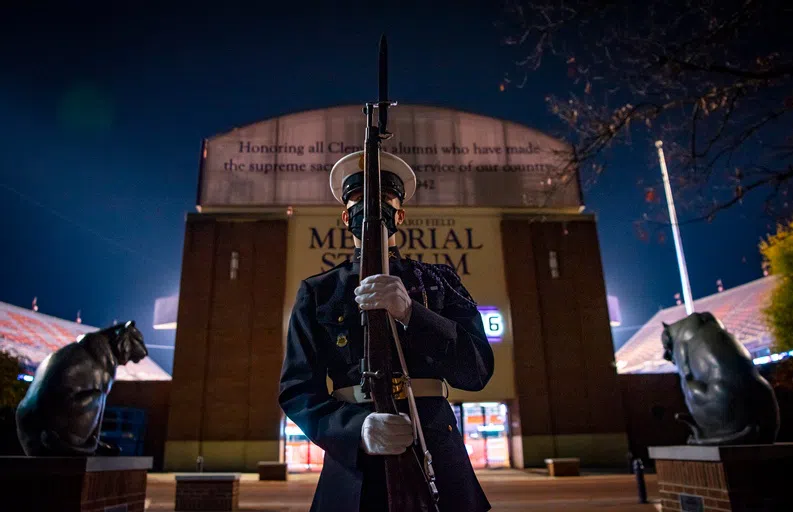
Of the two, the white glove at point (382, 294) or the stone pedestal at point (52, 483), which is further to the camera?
the stone pedestal at point (52, 483)

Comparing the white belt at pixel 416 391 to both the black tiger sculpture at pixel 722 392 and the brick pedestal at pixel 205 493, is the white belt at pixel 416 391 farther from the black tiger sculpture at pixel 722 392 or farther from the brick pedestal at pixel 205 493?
the brick pedestal at pixel 205 493

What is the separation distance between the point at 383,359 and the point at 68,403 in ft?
12.5

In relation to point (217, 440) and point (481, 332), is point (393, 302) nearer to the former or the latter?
point (481, 332)

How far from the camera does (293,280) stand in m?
18.1

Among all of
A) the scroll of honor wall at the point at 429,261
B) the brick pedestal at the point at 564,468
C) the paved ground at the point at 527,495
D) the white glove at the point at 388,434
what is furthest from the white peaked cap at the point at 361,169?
the scroll of honor wall at the point at 429,261

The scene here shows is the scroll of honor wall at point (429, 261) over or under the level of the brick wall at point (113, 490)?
over

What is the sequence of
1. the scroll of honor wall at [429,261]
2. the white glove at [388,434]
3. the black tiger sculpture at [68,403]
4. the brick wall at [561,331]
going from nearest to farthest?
the white glove at [388,434] < the black tiger sculpture at [68,403] < the scroll of honor wall at [429,261] < the brick wall at [561,331]

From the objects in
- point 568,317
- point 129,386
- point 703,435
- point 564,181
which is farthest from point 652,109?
point 129,386

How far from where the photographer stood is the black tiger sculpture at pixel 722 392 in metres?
4.34

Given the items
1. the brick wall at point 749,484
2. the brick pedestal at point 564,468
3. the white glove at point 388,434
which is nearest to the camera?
the white glove at point 388,434

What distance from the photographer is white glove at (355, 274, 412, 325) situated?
1.82 metres

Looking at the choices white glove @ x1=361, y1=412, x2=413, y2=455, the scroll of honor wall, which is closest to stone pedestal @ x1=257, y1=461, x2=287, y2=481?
the scroll of honor wall

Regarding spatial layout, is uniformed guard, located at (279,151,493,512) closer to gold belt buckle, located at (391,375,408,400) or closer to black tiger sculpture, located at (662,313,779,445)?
gold belt buckle, located at (391,375,408,400)

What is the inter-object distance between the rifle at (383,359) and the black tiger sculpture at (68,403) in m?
3.70
